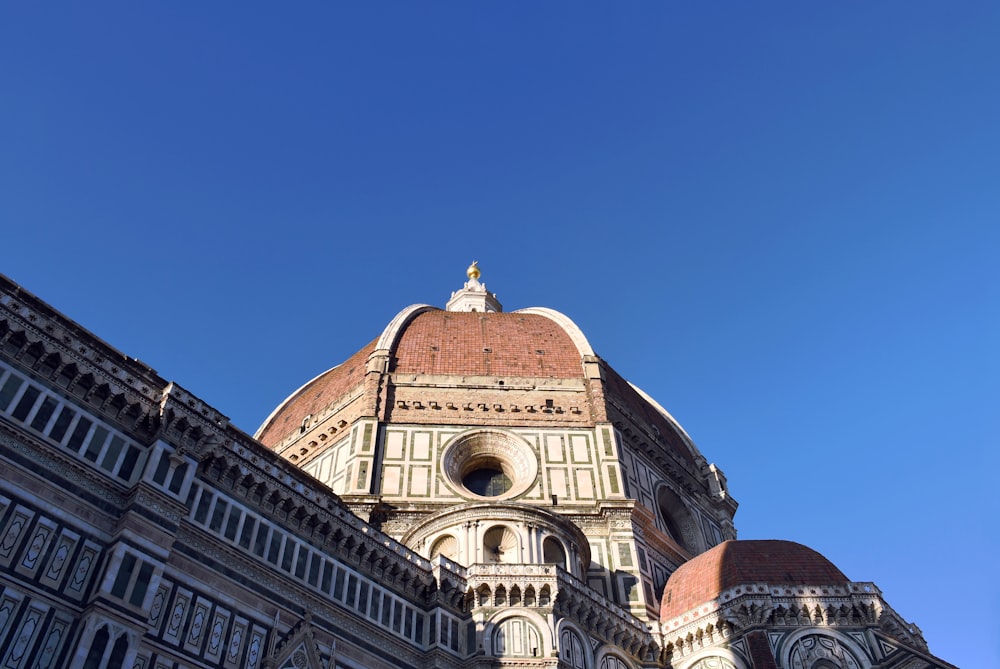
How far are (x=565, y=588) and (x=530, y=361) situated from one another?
15030mm

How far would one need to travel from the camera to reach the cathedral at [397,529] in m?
15.2

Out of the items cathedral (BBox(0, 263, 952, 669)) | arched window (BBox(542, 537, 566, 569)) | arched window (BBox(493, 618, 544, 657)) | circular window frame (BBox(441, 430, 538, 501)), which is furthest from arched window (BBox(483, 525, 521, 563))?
circular window frame (BBox(441, 430, 538, 501))

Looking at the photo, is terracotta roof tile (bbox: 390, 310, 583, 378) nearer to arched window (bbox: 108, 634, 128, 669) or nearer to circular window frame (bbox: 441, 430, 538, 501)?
circular window frame (bbox: 441, 430, 538, 501)

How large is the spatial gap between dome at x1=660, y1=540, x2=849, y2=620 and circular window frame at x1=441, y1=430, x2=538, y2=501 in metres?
6.50

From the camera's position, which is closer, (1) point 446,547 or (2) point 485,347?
(1) point 446,547

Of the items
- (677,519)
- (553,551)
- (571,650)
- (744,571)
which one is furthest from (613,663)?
(677,519)

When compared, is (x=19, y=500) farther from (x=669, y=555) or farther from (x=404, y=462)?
(x=669, y=555)

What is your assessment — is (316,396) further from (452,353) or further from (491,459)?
(491,459)

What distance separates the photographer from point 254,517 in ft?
62.0

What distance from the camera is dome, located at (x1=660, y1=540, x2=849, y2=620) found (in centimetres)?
2500

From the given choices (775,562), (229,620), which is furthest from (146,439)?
(775,562)

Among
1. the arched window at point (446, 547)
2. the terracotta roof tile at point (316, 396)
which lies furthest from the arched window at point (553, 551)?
the terracotta roof tile at point (316, 396)

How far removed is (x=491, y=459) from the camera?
32312 mm

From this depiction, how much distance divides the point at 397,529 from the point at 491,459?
567 cm
